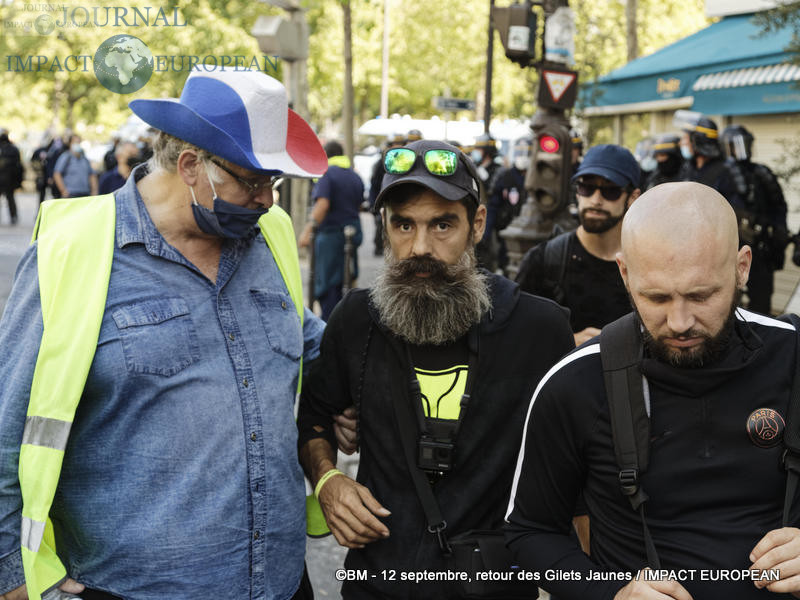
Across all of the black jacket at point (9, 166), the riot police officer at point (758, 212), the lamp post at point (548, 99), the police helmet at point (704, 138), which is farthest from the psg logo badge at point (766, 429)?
the black jacket at point (9, 166)

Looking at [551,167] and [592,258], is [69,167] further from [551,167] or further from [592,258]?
[592,258]

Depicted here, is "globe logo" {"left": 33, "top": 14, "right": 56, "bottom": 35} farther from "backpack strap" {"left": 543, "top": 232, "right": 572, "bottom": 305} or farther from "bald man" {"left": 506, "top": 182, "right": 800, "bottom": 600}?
"bald man" {"left": 506, "top": 182, "right": 800, "bottom": 600}

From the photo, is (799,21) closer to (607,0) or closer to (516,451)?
(516,451)

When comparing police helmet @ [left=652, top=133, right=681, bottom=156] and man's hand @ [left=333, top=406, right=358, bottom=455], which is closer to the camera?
man's hand @ [left=333, top=406, right=358, bottom=455]

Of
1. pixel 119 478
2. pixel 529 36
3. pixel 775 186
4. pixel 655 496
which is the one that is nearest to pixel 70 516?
pixel 119 478

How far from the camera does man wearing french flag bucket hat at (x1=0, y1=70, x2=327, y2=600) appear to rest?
2.15m

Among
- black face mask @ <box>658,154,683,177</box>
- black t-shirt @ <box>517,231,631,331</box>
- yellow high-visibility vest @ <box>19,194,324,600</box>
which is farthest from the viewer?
black face mask @ <box>658,154,683,177</box>

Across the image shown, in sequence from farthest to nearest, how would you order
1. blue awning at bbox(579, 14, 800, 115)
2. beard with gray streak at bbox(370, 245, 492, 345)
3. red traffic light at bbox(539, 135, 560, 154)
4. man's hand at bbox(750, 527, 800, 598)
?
blue awning at bbox(579, 14, 800, 115) → red traffic light at bbox(539, 135, 560, 154) → beard with gray streak at bbox(370, 245, 492, 345) → man's hand at bbox(750, 527, 800, 598)

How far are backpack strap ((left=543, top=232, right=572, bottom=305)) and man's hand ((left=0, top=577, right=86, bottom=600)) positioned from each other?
8.88 ft

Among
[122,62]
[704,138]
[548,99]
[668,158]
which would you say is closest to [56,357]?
[122,62]

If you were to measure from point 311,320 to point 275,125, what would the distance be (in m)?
0.73

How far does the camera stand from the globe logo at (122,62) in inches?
170

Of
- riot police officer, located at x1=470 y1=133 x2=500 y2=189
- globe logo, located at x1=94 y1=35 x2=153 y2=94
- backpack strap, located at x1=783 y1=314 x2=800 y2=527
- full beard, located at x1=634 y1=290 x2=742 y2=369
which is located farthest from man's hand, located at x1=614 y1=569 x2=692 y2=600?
riot police officer, located at x1=470 y1=133 x2=500 y2=189

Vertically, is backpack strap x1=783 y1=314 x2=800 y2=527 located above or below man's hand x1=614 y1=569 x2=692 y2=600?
above
